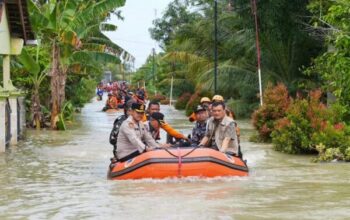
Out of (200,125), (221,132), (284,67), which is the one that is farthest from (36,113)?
(221,132)

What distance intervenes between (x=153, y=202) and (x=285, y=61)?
21307 mm

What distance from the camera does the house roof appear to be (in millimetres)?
20211

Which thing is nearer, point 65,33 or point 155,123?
point 155,123

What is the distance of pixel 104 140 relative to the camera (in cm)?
2248

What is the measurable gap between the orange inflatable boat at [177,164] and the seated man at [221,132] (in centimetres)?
49

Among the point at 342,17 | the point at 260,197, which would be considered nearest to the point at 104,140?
the point at 342,17

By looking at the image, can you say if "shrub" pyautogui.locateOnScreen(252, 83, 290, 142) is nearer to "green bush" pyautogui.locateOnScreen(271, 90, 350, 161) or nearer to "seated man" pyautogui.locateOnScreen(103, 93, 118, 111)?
"green bush" pyautogui.locateOnScreen(271, 90, 350, 161)

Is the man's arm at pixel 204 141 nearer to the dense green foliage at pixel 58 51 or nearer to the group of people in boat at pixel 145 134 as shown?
the group of people in boat at pixel 145 134

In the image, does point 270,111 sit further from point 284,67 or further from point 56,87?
point 284,67

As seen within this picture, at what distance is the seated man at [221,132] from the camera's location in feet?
41.9

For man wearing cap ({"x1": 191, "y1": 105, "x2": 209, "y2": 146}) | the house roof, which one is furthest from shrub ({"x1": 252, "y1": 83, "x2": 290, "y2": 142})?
the house roof

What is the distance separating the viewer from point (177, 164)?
12250mm

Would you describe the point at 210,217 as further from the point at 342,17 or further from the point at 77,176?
the point at 342,17

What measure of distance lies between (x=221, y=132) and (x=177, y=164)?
1207 mm
